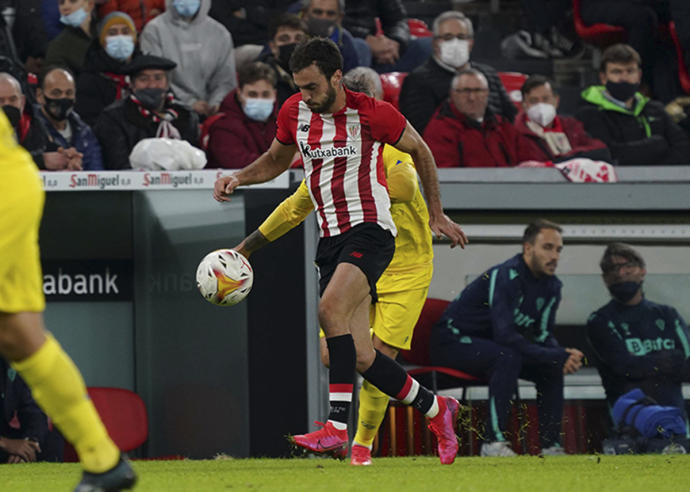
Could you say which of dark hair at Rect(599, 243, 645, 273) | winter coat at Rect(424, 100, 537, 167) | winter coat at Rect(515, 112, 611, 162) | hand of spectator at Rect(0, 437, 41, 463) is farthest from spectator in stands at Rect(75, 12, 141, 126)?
dark hair at Rect(599, 243, 645, 273)

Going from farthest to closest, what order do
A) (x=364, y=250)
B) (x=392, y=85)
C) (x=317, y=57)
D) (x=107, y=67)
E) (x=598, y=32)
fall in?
(x=598, y=32), (x=392, y=85), (x=107, y=67), (x=364, y=250), (x=317, y=57)

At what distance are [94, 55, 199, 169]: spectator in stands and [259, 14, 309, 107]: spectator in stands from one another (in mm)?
857

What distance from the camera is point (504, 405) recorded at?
8.68 m

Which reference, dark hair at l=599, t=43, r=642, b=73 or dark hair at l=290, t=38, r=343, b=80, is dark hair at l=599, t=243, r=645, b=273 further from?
dark hair at l=290, t=38, r=343, b=80

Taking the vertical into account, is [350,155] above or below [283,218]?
above

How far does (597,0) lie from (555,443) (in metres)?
4.76

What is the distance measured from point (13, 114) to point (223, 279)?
3152mm

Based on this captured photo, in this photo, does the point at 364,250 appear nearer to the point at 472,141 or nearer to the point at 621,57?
the point at 472,141

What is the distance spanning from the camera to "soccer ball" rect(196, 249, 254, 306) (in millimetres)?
6457

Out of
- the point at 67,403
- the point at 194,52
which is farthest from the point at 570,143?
the point at 67,403

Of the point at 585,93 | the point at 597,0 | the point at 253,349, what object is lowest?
the point at 253,349

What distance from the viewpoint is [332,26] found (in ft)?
35.2

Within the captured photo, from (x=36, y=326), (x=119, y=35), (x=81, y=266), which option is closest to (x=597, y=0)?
(x=119, y=35)

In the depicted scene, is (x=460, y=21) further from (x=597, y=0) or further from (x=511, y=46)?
(x=511, y=46)
